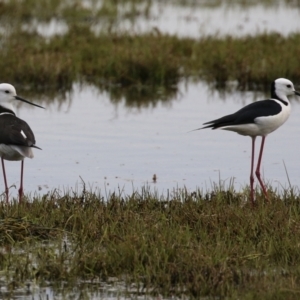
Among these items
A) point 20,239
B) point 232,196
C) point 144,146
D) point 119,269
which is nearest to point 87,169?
point 144,146

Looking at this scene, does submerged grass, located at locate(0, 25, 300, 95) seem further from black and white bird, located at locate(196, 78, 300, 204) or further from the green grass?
black and white bird, located at locate(196, 78, 300, 204)

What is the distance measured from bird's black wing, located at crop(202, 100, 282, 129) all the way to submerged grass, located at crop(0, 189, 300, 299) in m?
0.75

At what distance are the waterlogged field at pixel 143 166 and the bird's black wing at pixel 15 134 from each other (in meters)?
0.51

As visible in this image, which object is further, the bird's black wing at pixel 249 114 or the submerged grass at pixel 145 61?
the submerged grass at pixel 145 61

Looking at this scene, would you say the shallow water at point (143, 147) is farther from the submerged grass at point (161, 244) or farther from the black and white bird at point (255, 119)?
the submerged grass at point (161, 244)

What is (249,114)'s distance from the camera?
27.2 ft

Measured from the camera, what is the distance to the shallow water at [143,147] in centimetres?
952

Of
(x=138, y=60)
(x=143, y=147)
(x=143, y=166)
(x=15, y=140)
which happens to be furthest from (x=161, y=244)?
(x=138, y=60)

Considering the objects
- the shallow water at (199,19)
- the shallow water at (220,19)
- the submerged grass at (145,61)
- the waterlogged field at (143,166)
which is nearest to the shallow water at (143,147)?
the waterlogged field at (143,166)

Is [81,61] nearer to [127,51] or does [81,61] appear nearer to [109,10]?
[127,51]

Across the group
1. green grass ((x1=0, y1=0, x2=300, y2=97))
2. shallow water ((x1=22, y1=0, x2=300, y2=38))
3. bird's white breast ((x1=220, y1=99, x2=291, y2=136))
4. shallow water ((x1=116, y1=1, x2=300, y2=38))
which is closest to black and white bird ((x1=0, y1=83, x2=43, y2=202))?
bird's white breast ((x1=220, y1=99, x2=291, y2=136))

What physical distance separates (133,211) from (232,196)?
1.05 metres

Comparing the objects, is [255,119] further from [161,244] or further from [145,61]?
[145,61]

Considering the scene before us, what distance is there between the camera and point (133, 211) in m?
7.47
